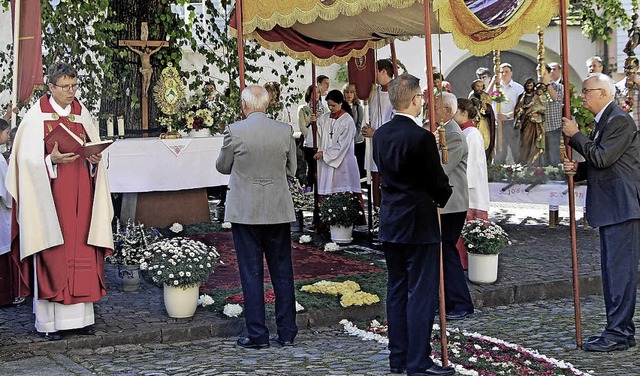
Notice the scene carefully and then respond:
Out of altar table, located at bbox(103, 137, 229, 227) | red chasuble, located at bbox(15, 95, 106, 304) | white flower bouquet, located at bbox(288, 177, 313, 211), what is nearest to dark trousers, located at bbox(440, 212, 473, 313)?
red chasuble, located at bbox(15, 95, 106, 304)

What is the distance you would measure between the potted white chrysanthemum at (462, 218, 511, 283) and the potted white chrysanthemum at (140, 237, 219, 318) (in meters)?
→ 2.64

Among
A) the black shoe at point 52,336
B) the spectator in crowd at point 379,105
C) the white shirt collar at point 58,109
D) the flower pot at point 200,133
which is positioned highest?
the spectator in crowd at point 379,105

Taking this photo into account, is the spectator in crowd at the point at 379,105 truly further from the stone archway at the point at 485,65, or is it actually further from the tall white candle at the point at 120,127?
the stone archway at the point at 485,65

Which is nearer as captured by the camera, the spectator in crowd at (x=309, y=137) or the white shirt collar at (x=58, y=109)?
the white shirt collar at (x=58, y=109)

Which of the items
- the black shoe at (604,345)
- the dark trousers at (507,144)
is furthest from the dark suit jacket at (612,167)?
the dark trousers at (507,144)

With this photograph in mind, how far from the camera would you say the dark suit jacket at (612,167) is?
297 inches

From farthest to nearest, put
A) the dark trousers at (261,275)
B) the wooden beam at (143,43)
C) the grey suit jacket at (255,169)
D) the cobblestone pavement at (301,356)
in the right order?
the wooden beam at (143,43) → the dark trousers at (261,275) → the grey suit jacket at (255,169) → the cobblestone pavement at (301,356)

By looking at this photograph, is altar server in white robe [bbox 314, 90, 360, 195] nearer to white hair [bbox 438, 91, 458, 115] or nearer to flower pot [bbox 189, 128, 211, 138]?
flower pot [bbox 189, 128, 211, 138]

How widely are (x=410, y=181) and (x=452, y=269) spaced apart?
2.33 metres

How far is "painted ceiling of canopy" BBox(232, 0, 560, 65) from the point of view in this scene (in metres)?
8.62

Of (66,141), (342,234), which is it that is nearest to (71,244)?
(66,141)

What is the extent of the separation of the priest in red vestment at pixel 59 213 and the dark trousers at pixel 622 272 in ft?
13.1

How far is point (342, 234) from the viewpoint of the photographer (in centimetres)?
1253

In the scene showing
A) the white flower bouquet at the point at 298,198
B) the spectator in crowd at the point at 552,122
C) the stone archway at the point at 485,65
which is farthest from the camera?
the stone archway at the point at 485,65
